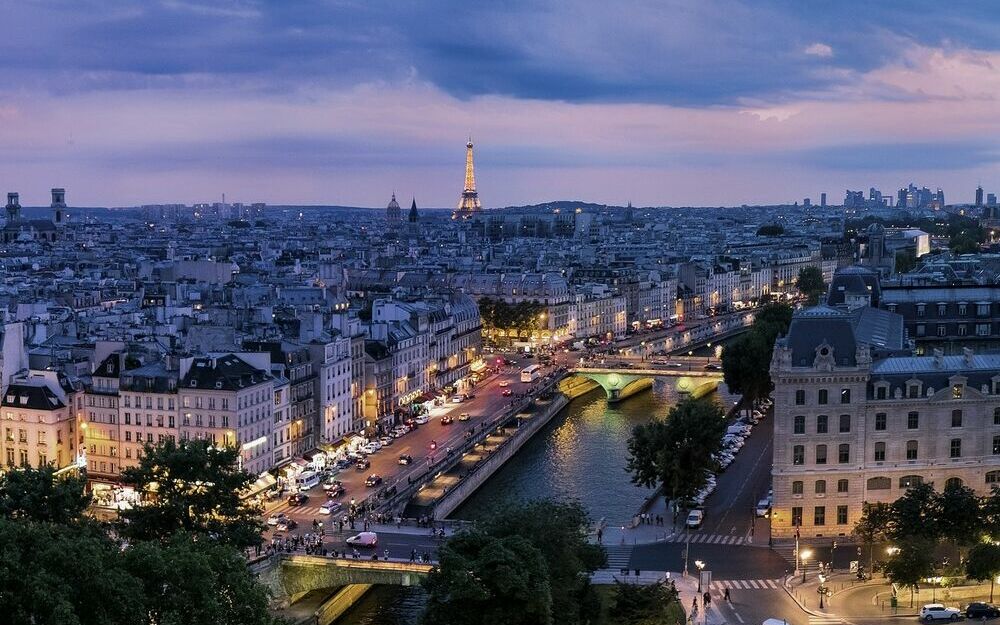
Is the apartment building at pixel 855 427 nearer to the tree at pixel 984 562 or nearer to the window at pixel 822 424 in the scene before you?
the window at pixel 822 424

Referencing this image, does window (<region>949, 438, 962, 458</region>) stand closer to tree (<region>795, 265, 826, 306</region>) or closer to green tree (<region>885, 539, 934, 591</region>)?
green tree (<region>885, 539, 934, 591</region>)

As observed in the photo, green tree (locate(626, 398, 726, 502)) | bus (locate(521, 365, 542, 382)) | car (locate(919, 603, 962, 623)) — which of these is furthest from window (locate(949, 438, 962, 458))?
bus (locate(521, 365, 542, 382))

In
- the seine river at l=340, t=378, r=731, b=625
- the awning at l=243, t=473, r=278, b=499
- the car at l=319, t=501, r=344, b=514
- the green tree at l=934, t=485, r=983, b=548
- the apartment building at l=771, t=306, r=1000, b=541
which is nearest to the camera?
the green tree at l=934, t=485, r=983, b=548

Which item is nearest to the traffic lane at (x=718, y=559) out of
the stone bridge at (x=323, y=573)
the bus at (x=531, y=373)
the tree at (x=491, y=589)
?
the stone bridge at (x=323, y=573)

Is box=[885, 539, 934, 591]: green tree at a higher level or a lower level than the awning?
higher

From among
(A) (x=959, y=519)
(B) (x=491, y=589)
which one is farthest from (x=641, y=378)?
(B) (x=491, y=589)

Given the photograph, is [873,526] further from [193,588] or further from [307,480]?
[307,480]
